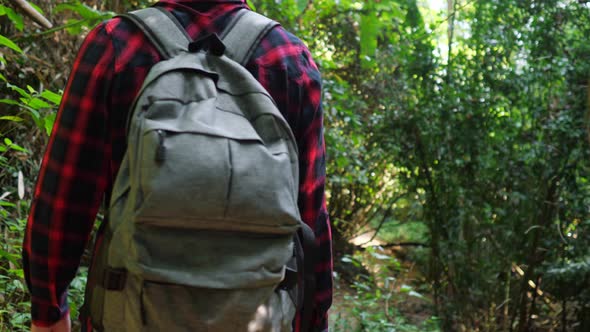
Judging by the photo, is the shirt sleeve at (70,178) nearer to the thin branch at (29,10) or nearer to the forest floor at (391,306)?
the thin branch at (29,10)

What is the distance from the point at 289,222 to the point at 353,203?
754 cm

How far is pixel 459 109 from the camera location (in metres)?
4.75

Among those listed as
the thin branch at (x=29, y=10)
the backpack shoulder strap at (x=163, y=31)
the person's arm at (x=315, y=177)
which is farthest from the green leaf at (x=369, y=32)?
the thin branch at (x=29, y=10)

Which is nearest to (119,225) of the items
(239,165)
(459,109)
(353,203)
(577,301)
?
(239,165)

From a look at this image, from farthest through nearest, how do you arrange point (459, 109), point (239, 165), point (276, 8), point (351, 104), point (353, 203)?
point (353, 203) < point (351, 104) < point (459, 109) < point (276, 8) < point (239, 165)

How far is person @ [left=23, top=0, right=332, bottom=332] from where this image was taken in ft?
3.83

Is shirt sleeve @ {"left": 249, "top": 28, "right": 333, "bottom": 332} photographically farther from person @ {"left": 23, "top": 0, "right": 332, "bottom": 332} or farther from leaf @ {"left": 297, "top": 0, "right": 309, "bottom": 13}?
leaf @ {"left": 297, "top": 0, "right": 309, "bottom": 13}

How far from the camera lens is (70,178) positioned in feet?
3.91

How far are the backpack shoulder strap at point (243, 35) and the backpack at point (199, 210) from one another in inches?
2.8

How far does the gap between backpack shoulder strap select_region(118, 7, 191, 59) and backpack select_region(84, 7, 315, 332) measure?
0.04 metres

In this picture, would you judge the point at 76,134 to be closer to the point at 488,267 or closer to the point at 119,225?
the point at 119,225

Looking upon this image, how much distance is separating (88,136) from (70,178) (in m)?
0.09

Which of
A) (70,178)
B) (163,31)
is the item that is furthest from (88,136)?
(163,31)

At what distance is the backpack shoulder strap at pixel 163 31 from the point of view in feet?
3.82
